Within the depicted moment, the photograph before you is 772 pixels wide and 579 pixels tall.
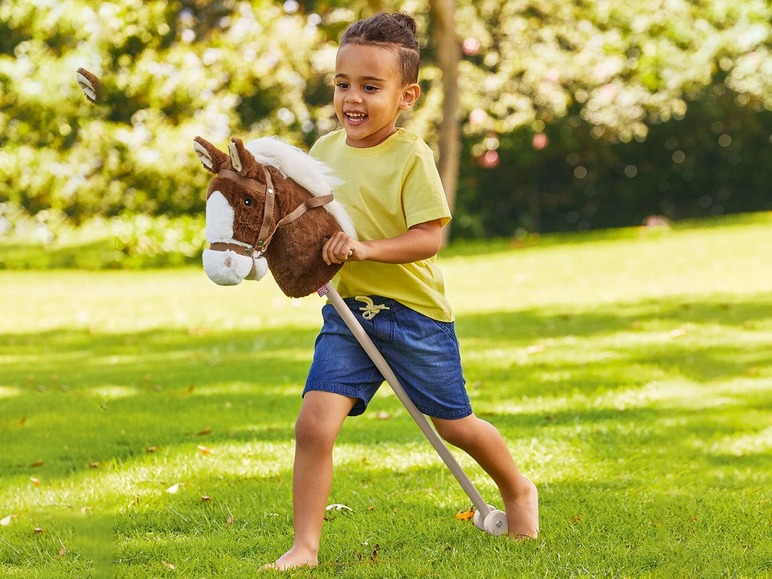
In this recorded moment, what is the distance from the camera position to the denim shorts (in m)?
3.31

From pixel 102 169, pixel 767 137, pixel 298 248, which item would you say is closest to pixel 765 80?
pixel 767 137

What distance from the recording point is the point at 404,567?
3301 mm


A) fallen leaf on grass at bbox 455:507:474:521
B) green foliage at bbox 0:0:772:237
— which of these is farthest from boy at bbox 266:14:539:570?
green foliage at bbox 0:0:772:237

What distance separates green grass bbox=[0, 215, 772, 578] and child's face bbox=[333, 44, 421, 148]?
1.34m

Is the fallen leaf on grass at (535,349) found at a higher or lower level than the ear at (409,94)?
lower

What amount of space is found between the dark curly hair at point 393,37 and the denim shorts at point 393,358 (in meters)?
0.70

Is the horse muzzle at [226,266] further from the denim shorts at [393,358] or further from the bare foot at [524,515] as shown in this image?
the bare foot at [524,515]

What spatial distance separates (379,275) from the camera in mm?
3363

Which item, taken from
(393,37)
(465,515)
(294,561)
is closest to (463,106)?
(465,515)

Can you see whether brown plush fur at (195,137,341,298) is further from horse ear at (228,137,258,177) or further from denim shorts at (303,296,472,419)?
denim shorts at (303,296,472,419)

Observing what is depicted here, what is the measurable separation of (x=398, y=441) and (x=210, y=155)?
2495 mm

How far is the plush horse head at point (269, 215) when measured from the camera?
291 cm

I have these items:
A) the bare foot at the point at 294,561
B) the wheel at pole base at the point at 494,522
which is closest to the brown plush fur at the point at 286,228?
the bare foot at the point at 294,561

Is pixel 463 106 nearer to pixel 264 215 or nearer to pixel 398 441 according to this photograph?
pixel 398 441
